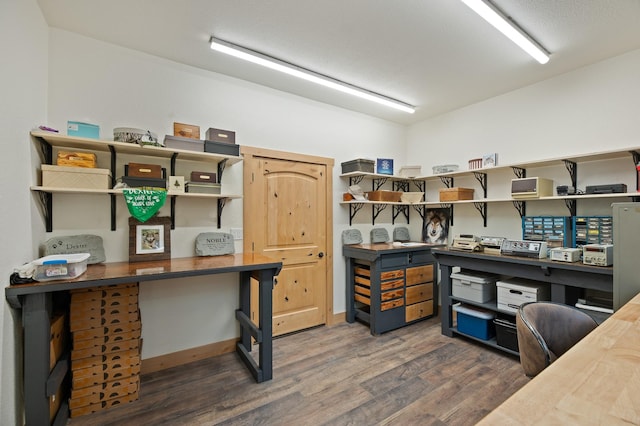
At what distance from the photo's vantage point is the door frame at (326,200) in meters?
3.19

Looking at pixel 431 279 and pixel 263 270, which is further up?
pixel 263 270

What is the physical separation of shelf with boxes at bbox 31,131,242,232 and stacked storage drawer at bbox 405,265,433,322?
2.54m

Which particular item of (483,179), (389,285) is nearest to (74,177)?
(389,285)

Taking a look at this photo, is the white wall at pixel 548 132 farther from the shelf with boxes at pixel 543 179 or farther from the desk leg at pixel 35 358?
the desk leg at pixel 35 358

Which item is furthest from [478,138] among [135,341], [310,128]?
[135,341]

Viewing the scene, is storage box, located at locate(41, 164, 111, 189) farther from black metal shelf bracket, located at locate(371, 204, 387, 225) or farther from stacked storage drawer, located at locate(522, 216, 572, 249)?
stacked storage drawer, located at locate(522, 216, 572, 249)

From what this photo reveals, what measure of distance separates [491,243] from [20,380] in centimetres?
394

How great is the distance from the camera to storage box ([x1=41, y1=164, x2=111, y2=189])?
208cm

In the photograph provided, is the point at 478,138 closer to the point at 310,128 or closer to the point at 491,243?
the point at 491,243

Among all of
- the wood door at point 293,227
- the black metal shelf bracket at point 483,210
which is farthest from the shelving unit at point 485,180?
the wood door at point 293,227

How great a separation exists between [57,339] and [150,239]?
926 millimetres

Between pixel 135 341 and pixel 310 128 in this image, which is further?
pixel 310 128

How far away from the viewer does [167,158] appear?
2.76 m

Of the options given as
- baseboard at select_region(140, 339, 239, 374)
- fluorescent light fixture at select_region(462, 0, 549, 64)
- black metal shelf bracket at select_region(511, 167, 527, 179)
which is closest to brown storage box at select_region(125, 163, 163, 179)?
baseboard at select_region(140, 339, 239, 374)
